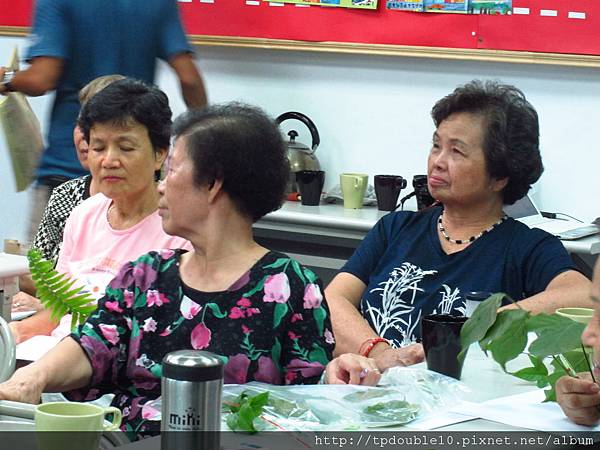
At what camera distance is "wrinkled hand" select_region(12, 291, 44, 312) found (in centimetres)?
299

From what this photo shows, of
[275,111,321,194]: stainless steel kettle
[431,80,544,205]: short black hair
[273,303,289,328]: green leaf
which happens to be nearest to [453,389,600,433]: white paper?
[273,303,289,328]: green leaf

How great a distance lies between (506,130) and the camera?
2.84 meters

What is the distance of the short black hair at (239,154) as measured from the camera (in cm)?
223

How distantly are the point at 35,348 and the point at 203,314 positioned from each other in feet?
1.53

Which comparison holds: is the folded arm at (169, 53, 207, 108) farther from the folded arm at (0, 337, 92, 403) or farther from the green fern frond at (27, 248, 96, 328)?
the folded arm at (0, 337, 92, 403)

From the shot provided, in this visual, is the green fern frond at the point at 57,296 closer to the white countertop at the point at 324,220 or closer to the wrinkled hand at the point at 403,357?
the wrinkled hand at the point at 403,357

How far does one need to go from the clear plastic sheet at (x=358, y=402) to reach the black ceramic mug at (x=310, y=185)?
2.35 meters

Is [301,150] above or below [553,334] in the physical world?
below

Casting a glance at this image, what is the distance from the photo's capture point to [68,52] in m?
3.56

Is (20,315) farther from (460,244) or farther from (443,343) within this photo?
(443,343)

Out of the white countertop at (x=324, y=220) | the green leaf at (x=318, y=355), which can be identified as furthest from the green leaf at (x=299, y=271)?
the white countertop at (x=324, y=220)

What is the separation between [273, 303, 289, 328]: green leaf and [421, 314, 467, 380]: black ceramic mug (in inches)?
11.5

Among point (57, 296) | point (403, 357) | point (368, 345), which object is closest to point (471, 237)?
point (368, 345)

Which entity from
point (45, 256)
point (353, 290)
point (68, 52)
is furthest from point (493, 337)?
point (68, 52)
